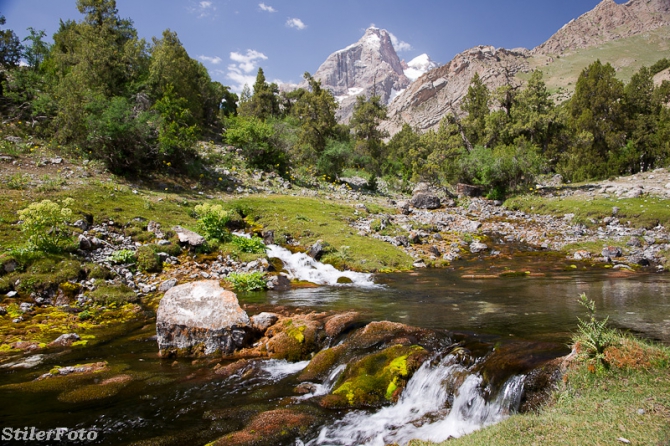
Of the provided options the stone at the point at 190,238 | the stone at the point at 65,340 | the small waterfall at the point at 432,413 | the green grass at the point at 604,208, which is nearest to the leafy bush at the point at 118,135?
the stone at the point at 190,238

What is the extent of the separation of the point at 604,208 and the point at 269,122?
3758 centimetres

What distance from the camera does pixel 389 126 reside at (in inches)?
7564

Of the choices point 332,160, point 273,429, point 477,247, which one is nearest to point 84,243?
point 273,429

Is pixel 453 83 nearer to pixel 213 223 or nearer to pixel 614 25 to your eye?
pixel 614 25

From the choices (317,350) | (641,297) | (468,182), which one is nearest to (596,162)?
(468,182)

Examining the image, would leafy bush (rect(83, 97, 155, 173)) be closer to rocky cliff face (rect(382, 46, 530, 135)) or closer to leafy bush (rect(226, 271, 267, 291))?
leafy bush (rect(226, 271, 267, 291))

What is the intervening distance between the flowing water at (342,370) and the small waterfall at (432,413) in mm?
16

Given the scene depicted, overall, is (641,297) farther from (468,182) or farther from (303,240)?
(468,182)

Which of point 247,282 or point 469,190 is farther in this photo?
point 469,190

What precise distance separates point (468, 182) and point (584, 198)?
12.9m

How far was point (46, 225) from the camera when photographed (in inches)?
565

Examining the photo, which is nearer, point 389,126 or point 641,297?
point 641,297

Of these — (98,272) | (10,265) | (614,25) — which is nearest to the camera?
(10,265)

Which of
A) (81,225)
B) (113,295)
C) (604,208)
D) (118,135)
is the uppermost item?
(118,135)
